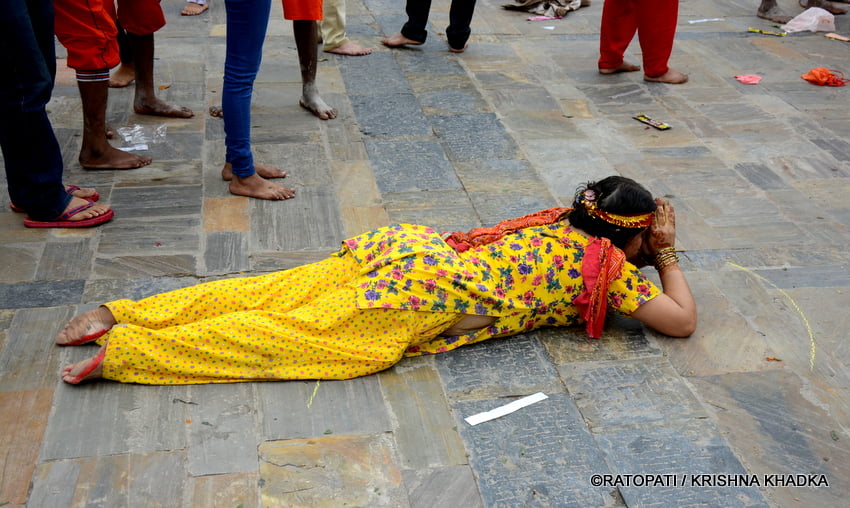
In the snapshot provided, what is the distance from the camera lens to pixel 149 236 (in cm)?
357

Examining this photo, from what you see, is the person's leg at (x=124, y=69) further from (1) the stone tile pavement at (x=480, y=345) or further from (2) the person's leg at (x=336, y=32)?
(2) the person's leg at (x=336, y=32)

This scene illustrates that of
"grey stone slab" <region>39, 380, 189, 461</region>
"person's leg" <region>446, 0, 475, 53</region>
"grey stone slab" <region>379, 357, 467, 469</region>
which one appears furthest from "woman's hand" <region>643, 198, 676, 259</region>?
"person's leg" <region>446, 0, 475, 53</region>

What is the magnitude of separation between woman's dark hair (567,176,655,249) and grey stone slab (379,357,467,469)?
0.74 m

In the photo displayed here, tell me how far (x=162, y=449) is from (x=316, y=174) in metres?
2.05

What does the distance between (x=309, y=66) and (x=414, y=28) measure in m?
1.44

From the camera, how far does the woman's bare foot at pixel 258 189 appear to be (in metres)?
3.91

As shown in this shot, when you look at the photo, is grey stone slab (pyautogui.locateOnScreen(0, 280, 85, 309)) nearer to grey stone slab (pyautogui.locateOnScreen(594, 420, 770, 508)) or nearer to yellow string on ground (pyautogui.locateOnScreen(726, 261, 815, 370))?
grey stone slab (pyautogui.locateOnScreen(594, 420, 770, 508))

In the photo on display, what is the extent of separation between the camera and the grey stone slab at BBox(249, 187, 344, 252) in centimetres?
355

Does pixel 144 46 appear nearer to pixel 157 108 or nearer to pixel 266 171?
pixel 157 108

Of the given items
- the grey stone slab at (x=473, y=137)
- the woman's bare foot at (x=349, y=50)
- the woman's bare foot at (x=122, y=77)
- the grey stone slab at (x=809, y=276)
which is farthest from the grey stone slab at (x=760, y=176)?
the woman's bare foot at (x=122, y=77)

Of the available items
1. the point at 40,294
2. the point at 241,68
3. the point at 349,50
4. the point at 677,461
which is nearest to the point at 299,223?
the point at 241,68

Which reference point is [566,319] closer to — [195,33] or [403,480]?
[403,480]

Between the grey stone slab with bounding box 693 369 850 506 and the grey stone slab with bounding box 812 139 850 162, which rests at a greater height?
the grey stone slab with bounding box 693 369 850 506

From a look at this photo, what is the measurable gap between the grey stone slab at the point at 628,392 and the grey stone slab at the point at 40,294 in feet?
6.08
